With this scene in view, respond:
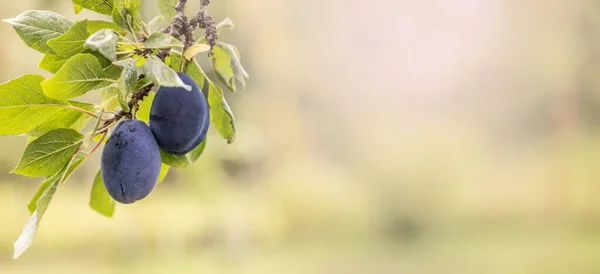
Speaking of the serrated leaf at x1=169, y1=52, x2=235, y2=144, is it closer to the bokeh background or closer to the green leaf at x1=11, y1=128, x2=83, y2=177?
the green leaf at x1=11, y1=128, x2=83, y2=177

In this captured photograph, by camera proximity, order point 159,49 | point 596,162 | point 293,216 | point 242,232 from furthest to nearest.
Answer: point 596,162
point 293,216
point 242,232
point 159,49

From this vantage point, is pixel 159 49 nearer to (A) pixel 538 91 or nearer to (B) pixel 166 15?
(B) pixel 166 15

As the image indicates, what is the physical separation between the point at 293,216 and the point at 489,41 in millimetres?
1404

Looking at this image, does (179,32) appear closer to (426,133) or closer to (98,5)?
(98,5)

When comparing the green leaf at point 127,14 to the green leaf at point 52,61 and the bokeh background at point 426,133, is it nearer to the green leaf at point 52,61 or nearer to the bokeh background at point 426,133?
the green leaf at point 52,61

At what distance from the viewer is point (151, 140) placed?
26 cm

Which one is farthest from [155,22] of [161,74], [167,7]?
[161,74]

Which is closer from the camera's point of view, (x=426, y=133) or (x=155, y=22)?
(x=155, y=22)

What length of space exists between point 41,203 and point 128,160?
45mm

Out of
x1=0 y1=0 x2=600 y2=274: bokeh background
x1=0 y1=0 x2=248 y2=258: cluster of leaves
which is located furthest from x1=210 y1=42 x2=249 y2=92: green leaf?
x1=0 y1=0 x2=600 y2=274: bokeh background

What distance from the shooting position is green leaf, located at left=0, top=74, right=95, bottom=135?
9.5 inches

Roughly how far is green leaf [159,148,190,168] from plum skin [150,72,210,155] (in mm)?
18

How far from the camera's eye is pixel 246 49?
2.22 metres

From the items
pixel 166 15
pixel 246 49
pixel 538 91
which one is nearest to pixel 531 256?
pixel 538 91
